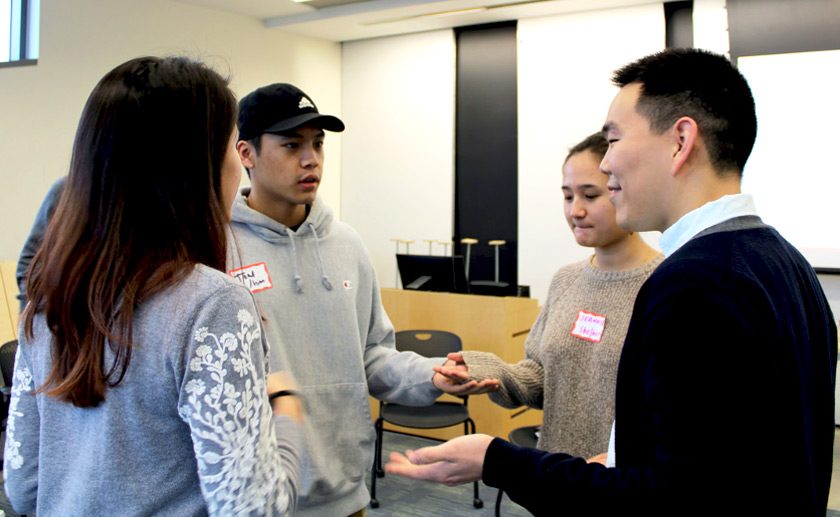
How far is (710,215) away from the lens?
1.06m

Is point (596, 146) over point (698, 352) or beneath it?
over

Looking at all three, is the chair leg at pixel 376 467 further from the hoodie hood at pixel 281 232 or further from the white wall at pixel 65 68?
the white wall at pixel 65 68

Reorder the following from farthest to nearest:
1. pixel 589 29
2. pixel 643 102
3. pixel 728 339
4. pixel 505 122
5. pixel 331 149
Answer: pixel 331 149
pixel 505 122
pixel 589 29
pixel 643 102
pixel 728 339

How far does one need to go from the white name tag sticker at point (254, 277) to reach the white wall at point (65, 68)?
2.94 metres

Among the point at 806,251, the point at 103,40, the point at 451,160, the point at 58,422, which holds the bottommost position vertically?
the point at 58,422

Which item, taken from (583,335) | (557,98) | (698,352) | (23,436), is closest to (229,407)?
(23,436)

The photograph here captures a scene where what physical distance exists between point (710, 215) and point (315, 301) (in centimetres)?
97

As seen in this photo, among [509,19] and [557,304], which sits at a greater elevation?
[509,19]

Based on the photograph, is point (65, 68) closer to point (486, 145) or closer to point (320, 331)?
point (486, 145)

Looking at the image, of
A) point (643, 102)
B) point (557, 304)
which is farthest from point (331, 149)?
point (643, 102)

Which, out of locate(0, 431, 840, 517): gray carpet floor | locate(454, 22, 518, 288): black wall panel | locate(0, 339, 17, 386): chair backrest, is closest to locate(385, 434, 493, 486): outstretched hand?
locate(0, 431, 840, 517): gray carpet floor

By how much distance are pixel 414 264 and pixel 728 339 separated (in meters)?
4.17

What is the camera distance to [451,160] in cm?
686

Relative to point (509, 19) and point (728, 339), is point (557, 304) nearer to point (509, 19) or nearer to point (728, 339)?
point (728, 339)
